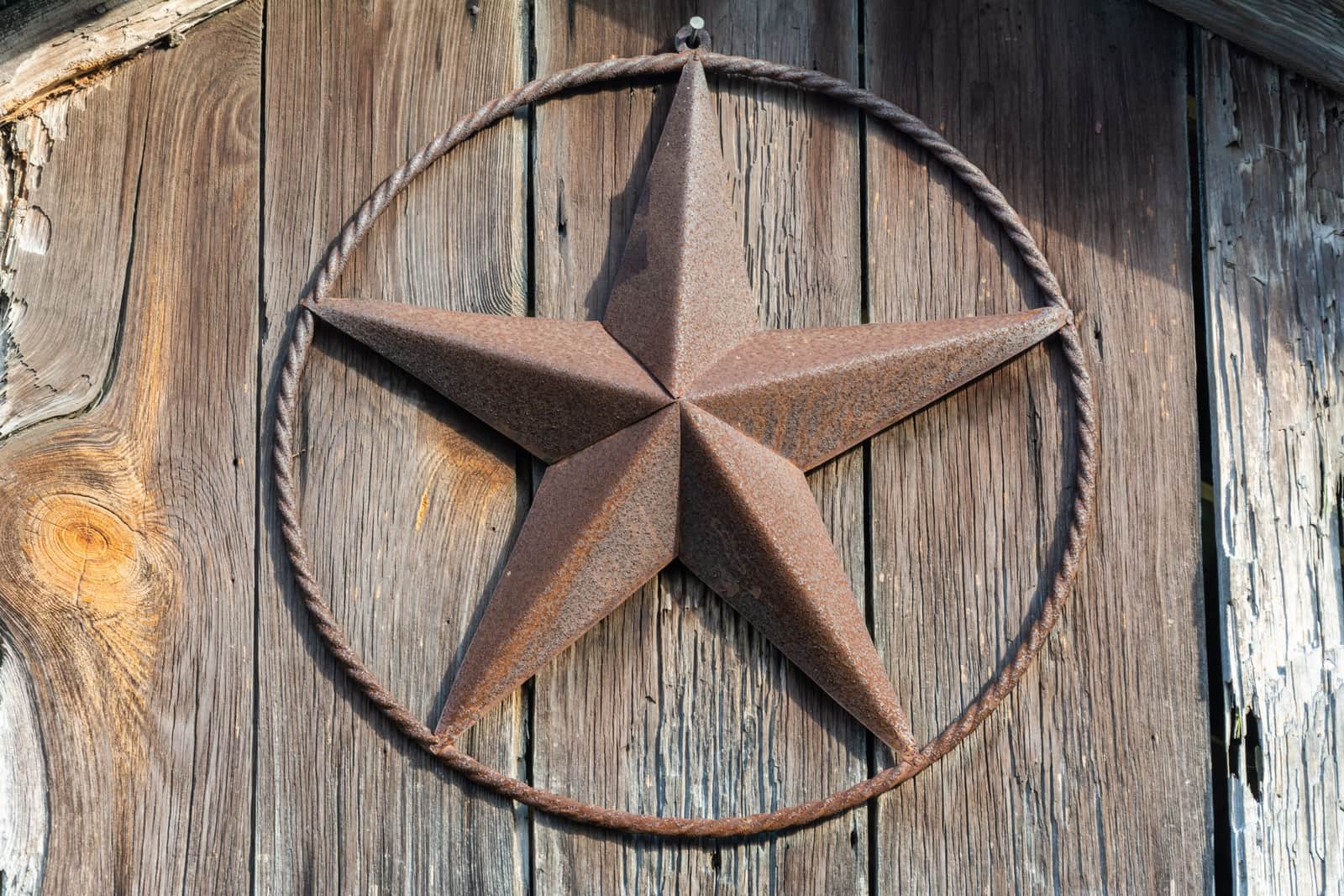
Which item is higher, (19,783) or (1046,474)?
(1046,474)

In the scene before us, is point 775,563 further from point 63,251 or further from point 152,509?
point 63,251

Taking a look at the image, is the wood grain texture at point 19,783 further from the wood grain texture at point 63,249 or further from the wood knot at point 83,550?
the wood grain texture at point 63,249

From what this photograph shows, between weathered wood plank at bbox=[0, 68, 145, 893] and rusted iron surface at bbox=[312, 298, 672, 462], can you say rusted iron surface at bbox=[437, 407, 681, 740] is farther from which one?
weathered wood plank at bbox=[0, 68, 145, 893]

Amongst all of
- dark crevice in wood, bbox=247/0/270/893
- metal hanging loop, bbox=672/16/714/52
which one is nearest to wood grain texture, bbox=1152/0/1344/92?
metal hanging loop, bbox=672/16/714/52

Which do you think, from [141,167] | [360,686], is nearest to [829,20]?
[141,167]

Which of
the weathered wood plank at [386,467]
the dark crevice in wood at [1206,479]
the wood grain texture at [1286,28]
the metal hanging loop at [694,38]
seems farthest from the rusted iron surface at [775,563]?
the wood grain texture at [1286,28]

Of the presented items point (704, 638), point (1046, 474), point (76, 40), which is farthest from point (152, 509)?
point (1046, 474)

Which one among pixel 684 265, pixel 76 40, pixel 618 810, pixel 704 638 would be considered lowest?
pixel 618 810
